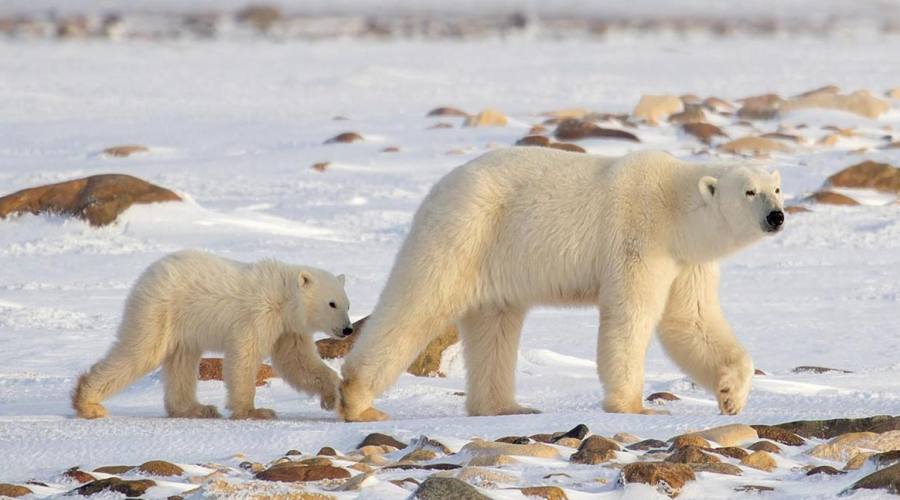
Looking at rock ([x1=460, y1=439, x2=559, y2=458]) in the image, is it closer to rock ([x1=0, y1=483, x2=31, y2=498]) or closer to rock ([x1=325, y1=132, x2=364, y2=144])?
rock ([x1=0, y1=483, x2=31, y2=498])

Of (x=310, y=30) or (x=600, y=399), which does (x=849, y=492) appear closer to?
(x=600, y=399)

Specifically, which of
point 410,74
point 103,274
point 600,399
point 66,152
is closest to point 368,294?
point 103,274

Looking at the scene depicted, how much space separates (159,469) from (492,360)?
264cm

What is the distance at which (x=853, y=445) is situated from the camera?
5.17 m

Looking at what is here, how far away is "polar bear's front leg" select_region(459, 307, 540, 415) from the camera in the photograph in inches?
285

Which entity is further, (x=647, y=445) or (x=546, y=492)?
(x=647, y=445)

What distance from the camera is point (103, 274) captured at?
11.5m

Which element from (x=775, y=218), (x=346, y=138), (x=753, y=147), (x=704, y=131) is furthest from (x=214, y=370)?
(x=704, y=131)

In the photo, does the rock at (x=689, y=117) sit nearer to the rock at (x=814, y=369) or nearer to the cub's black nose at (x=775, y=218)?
the rock at (x=814, y=369)

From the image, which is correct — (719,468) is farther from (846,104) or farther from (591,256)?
(846,104)

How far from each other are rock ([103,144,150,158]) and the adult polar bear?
1332 cm

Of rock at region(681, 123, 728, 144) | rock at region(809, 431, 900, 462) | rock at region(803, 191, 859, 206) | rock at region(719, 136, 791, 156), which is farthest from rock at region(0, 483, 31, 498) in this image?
rock at region(681, 123, 728, 144)

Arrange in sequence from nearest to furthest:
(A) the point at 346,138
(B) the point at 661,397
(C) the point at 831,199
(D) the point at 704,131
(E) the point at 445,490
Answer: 1. (E) the point at 445,490
2. (B) the point at 661,397
3. (C) the point at 831,199
4. (A) the point at 346,138
5. (D) the point at 704,131

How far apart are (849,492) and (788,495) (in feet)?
0.68
